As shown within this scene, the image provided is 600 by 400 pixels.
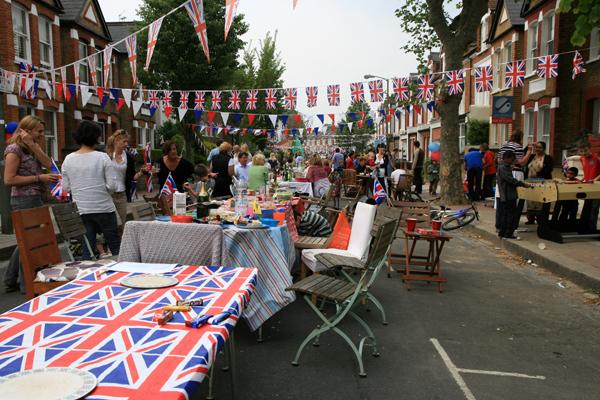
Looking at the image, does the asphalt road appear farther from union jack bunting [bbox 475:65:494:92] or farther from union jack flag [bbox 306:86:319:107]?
union jack flag [bbox 306:86:319:107]

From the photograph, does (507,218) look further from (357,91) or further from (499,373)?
(357,91)

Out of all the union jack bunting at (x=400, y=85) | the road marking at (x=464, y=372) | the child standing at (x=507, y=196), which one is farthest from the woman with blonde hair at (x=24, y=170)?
the union jack bunting at (x=400, y=85)

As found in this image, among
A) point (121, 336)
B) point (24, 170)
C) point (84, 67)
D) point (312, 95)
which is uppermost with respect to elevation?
point (84, 67)

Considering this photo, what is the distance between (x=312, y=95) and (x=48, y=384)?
1564 centimetres

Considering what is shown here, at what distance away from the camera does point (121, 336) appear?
6.72 ft

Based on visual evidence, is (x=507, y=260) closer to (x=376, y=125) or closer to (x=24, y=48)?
(x=24, y=48)

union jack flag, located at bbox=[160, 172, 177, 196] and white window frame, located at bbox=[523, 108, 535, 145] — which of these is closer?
union jack flag, located at bbox=[160, 172, 177, 196]

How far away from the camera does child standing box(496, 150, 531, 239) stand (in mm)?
8938

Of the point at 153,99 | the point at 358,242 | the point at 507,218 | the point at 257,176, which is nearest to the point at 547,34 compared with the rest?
the point at 507,218

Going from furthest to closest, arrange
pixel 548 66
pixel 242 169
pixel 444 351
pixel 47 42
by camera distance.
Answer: pixel 47 42 < pixel 548 66 < pixel 242 169 < pixel 444 351

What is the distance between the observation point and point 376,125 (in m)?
75.2

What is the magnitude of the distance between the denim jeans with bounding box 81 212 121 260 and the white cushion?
6.93 feet

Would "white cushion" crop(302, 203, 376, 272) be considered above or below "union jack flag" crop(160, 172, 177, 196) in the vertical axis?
below

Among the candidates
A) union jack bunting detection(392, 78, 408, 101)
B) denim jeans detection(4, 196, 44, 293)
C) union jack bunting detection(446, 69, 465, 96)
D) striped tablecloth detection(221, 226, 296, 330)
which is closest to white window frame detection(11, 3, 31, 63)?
union jack bunting detection(392, 78, 408, 101)
